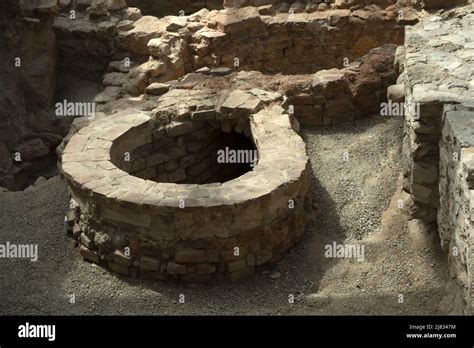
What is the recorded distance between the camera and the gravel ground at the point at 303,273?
264 inches

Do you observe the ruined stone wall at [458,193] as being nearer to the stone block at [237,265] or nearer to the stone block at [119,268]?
the stone block at [237,265]

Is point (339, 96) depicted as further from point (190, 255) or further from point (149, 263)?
point (149, 263)

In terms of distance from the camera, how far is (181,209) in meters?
6.65

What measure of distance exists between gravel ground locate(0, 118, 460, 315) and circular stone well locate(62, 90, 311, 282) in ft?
0.54

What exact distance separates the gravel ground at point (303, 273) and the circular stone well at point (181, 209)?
0.54 ft

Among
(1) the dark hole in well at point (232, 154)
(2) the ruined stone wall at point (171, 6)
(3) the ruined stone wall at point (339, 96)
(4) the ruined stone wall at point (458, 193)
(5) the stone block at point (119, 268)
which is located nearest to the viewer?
(4) the ruined stone wall at point (458, 193)

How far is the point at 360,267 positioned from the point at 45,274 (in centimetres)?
295

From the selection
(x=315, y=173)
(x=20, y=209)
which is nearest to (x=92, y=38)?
(x=20, y=209)

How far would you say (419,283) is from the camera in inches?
266

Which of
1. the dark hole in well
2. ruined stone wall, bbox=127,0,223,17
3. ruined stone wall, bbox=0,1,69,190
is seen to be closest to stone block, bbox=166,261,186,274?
the dark hole in well

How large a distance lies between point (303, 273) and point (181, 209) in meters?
1.34

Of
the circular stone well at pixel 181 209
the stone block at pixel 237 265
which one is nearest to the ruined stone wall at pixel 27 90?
the circular stone well at pixel 181 209

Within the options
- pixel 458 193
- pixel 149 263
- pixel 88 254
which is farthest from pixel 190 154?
pixel 458 193

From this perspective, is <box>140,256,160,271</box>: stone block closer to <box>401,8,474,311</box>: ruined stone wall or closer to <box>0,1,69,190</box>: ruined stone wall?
<box>401,8,474,311</box>: ruined stone wall
